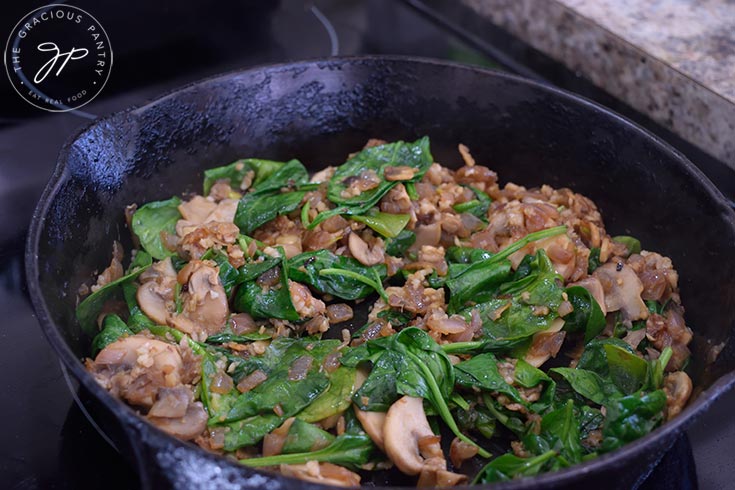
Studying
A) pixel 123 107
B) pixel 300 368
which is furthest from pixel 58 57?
pixel 300 368

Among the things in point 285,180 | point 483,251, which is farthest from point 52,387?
point 483,251

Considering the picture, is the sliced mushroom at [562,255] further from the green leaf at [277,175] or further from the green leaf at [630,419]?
the green leaf at [277,175]

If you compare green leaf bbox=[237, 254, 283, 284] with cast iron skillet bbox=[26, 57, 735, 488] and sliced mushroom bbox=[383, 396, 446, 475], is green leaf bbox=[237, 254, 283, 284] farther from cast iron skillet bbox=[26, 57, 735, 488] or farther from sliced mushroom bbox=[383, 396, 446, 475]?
sliced mushroom bbox=[383, 396, 446, 475]

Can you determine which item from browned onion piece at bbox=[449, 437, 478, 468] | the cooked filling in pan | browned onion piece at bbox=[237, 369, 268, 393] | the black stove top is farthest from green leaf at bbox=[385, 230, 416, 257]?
the black stove top

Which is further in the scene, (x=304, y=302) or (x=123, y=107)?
(x=123, y=107)

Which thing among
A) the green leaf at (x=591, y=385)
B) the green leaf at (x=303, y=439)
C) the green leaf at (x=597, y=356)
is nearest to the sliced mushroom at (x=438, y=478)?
the green leaf at (x=303, y=439)

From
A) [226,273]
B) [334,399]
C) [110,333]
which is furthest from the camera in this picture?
[226,273]

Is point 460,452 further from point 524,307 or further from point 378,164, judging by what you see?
point 378,164
